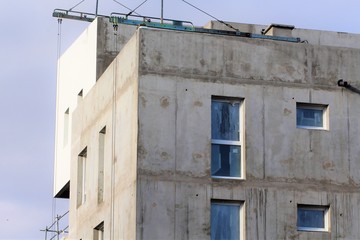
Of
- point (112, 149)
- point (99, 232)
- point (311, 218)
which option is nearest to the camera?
point (311, 218)

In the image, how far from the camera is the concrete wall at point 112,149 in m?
40.1

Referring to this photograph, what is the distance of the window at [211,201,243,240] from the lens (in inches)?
1567

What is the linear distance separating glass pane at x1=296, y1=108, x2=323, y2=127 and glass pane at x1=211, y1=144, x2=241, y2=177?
7.43ft

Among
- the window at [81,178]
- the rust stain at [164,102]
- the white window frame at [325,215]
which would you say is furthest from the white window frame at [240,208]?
the window at [81,178]

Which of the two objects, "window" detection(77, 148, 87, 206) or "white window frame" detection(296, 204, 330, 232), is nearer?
"white window frame" detection(296, 204, 330, 232)

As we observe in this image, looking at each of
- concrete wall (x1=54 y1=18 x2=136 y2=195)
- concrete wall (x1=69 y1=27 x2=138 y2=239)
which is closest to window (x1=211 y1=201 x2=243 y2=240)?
concrete wall (x1=69 y1=27 x2=138 y2=239)

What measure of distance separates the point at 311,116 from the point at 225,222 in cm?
454

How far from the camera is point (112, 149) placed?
4247 centimetres

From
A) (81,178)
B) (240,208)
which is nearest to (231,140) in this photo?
(240,208)

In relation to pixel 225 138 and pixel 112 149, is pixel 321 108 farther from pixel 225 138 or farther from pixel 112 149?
pixel 112 149

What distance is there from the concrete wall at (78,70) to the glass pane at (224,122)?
1082 centimetres

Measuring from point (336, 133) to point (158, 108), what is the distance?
573 cm

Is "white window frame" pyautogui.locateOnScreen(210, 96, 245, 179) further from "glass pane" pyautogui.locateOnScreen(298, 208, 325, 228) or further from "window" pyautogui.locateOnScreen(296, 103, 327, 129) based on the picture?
"glass pane" pyautogui.locateOnScreen(298, 208, 325, 228)

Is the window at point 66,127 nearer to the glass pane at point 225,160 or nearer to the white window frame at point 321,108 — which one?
the glass pane at point 225,160
